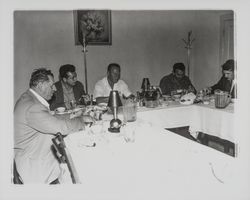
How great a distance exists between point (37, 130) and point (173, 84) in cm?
172

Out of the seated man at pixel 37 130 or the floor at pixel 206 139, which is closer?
the seated man at pixel 37 130

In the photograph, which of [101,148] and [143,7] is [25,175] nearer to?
[101,148]

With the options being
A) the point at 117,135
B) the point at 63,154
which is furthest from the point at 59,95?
the point at 63,154

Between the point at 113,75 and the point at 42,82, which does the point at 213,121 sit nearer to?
the point at 113,75

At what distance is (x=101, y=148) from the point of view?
130 centimetres

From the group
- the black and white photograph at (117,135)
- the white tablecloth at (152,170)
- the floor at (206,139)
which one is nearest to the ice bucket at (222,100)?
the black and white photograph at (117,135)

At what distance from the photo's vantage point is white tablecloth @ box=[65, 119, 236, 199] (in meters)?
1.11

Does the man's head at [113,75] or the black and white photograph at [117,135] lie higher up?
the man's head at [113,75]

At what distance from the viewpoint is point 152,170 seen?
1.10 m

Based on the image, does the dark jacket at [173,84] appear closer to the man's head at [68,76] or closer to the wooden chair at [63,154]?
the man's head at [68,76]

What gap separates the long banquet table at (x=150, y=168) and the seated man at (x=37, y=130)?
A: 0.41ft

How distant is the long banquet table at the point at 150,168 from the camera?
1106 mm

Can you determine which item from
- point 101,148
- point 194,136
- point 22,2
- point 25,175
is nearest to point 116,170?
point 101,148

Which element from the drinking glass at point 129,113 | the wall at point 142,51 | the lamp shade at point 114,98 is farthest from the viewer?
the wall at point 142,51
